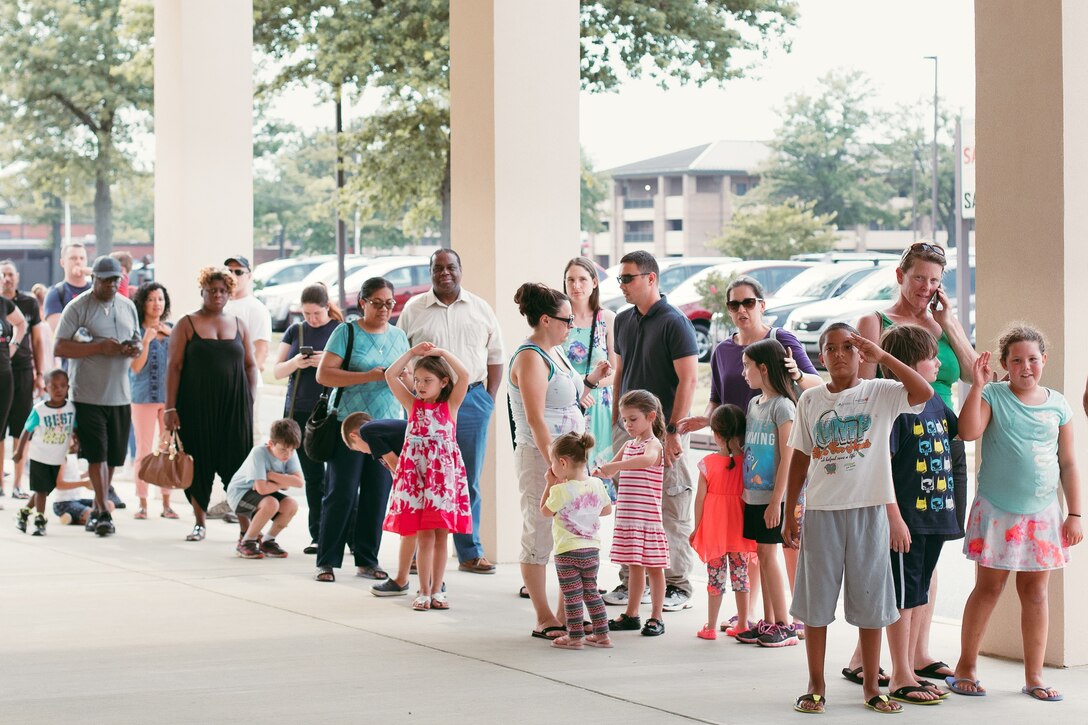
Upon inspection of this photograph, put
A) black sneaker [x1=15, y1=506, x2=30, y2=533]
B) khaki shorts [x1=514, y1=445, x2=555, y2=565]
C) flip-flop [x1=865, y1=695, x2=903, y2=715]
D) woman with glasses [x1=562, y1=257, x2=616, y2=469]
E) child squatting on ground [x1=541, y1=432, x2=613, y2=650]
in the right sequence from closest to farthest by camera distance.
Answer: flip-flop [x1=865, y1=695, x2=903, y2=715] → child squatting on ground [x1=541, y1=432, x2=613, y2=650] → khaki shorts [x1=514, y1=445, x2=555, y2=565] → woman with glasses [x1=562, y1=257, x2=616, y2=469] → black sneaker [x1=15, y1=506, x2=30, y2=533]

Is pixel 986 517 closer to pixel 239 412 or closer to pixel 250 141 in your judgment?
pixel 239 412

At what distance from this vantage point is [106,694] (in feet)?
19.8

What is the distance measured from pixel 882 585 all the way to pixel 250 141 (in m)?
8.88

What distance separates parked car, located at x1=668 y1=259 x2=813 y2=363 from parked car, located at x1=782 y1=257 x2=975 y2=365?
155 cm

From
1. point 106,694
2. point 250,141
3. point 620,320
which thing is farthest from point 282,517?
point 250,141

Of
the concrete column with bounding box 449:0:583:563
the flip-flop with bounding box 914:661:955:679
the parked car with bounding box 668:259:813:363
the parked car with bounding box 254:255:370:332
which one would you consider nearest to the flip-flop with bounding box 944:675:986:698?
the flip-flop with bounding box 914:661:955:679

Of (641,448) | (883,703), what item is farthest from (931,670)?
(641,448)

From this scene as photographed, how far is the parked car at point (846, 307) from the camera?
24.0m

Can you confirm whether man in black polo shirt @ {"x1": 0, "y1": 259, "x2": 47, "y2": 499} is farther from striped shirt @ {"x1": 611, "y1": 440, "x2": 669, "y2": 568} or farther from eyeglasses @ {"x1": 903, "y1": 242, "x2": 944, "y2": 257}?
eyeglasses @ {"x1": 903, "y1": 242, "x2": 944, "y2": 257}

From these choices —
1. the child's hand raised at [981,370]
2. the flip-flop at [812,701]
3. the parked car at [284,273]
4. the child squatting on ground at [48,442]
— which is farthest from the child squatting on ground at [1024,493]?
the parked car at [284,273]

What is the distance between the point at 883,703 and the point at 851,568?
516mm

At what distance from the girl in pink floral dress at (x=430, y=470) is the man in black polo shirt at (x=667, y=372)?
88 cm

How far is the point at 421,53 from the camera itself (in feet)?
77.0

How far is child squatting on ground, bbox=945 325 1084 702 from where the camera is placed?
5.96 metres
